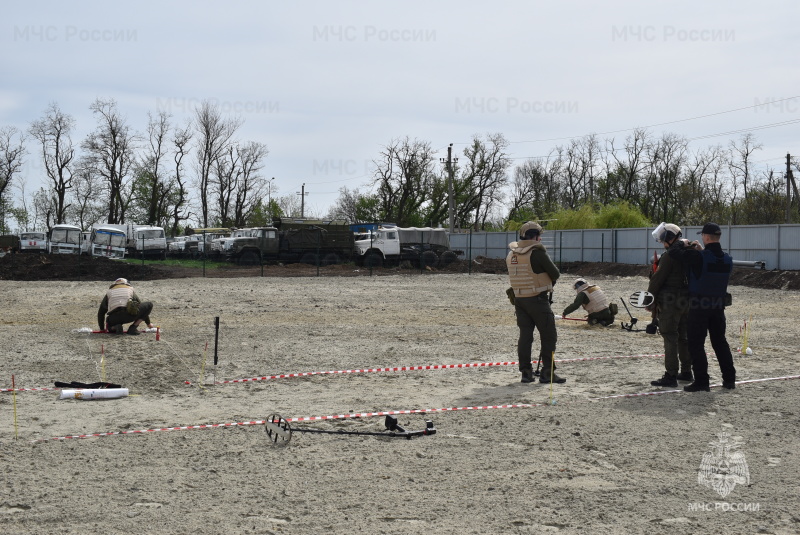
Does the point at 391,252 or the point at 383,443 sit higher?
the point at 391,252

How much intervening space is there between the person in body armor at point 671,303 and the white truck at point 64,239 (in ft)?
152

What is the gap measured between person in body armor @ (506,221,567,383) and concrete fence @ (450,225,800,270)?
91.7ft

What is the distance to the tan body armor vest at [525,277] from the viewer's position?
29.9 ft

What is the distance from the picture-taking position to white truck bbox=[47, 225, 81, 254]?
161ft

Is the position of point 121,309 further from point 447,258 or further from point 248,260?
point 447,258

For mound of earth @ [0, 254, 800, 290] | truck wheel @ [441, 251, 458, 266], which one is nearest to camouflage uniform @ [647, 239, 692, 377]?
mound of earth @ [0, 254, 800, 290]

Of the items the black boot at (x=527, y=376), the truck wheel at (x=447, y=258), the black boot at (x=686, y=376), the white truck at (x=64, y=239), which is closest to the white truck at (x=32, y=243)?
→ the white truck at (x=64, y=239)

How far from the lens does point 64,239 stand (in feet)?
163

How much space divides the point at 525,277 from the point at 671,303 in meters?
1.62

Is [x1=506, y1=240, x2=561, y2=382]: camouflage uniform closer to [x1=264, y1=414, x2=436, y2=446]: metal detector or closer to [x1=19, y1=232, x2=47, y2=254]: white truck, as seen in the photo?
[x1=264, y1=414, x2=436, y2=446]: metal detector

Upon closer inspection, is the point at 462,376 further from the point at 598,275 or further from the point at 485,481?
the point at 598,275

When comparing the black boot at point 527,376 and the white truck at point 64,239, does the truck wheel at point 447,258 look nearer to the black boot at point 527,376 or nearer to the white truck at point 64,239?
the white truck at point 64,239

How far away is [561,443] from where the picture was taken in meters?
6.52

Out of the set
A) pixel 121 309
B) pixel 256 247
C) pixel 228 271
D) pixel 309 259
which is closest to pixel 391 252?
pixel 309 259
